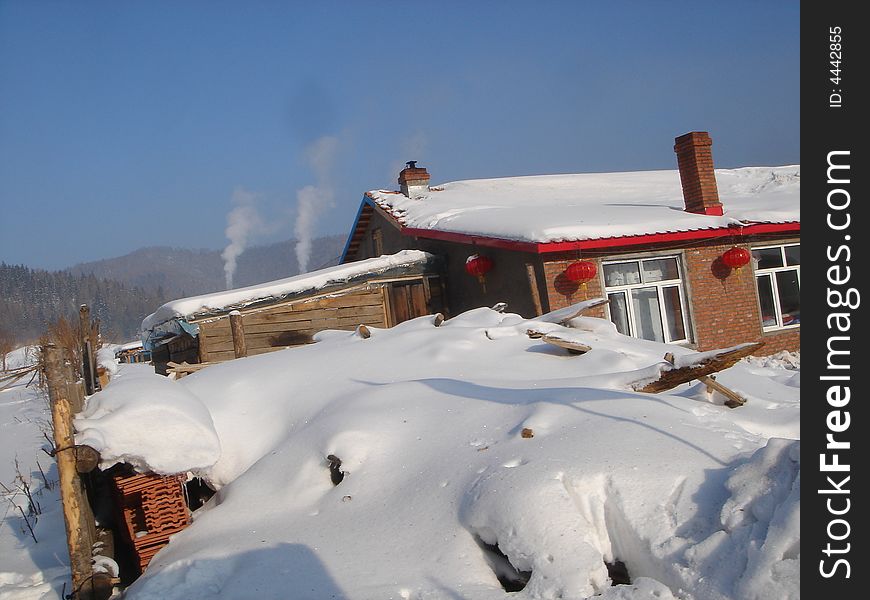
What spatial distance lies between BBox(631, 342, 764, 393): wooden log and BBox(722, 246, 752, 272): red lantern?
21.5 feet

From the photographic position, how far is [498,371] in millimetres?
7312

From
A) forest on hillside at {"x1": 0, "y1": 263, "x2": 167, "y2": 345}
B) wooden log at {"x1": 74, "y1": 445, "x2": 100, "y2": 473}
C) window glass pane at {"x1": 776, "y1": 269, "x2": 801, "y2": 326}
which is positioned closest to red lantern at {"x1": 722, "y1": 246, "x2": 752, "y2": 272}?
window glass pane at {"x1": 776, "y1": 269, "x2": 801, "y2": 326}

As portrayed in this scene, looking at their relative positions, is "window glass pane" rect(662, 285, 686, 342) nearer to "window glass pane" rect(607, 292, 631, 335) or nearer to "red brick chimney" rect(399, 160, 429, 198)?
"window glass pane" rect(607, 292, 631, 335)

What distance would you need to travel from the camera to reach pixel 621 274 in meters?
11.8

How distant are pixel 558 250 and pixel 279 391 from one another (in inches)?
201

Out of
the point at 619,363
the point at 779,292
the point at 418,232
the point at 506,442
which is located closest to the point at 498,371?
the point at 619,363

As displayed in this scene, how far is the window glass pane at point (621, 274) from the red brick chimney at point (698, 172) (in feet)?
6.72

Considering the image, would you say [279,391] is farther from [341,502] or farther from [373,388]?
[341,502]

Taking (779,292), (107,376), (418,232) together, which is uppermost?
(418,232)

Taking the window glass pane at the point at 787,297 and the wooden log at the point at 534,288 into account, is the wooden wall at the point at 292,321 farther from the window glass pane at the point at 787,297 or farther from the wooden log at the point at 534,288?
the window glass pane at the point at 787,297

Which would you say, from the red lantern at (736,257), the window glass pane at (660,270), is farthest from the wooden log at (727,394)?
the red lantern at (736,257)

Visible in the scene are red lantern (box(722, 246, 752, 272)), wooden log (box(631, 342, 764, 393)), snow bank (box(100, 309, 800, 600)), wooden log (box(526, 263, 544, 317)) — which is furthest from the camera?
red lantern (box(722, 246, 752, 272))

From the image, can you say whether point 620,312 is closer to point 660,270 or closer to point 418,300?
point 660,270

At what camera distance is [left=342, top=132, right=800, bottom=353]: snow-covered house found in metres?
11.1
